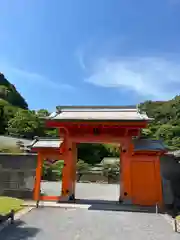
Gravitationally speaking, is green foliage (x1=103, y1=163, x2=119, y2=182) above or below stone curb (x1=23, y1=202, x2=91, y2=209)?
above

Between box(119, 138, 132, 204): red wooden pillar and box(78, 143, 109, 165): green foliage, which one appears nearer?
box(119, 138, 132, 204): red wooden pillar

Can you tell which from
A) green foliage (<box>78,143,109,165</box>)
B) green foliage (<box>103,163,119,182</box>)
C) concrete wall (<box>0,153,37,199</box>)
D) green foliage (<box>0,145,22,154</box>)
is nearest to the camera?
concrete wall (<box>0,153,37,199</box>)

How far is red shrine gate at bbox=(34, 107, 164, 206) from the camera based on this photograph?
1370cm

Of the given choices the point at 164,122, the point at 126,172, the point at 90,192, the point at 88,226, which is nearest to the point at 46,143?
the point at 126,172

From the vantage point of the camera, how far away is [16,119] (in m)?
38.9

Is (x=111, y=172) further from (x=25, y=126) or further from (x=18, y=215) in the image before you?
(x=18, y=215)

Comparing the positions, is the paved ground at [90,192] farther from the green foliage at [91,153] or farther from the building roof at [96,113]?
the green foliage at [91,153]

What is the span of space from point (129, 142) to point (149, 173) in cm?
187

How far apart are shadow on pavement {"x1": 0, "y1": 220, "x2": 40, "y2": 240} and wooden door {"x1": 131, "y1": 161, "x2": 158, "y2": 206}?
22.2 ft

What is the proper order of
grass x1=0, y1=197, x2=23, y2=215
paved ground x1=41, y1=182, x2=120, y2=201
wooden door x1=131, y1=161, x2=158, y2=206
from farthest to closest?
paved ground x1=41, y1=182, x2=120, y2=201
wooden door x1=131, y1=161, x2=158, y2=206
grass x1=0, y1=197, x2=23, y2=215

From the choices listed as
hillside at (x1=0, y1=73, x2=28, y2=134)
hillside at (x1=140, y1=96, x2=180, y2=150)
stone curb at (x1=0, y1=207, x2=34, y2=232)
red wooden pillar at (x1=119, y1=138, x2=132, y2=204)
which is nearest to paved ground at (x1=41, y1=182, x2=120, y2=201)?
red wooden pillar at (x1=119, y1=138, x2=132, y2=204)

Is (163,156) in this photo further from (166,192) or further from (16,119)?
(16,119)

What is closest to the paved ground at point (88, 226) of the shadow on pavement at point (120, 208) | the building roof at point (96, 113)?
the shadow on pavement at point (120, 208)

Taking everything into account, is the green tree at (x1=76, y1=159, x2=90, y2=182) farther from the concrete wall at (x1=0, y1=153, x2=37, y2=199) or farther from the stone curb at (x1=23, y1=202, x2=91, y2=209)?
the stone curb at (x1=23, y1=202, x2=91, y2=209)
